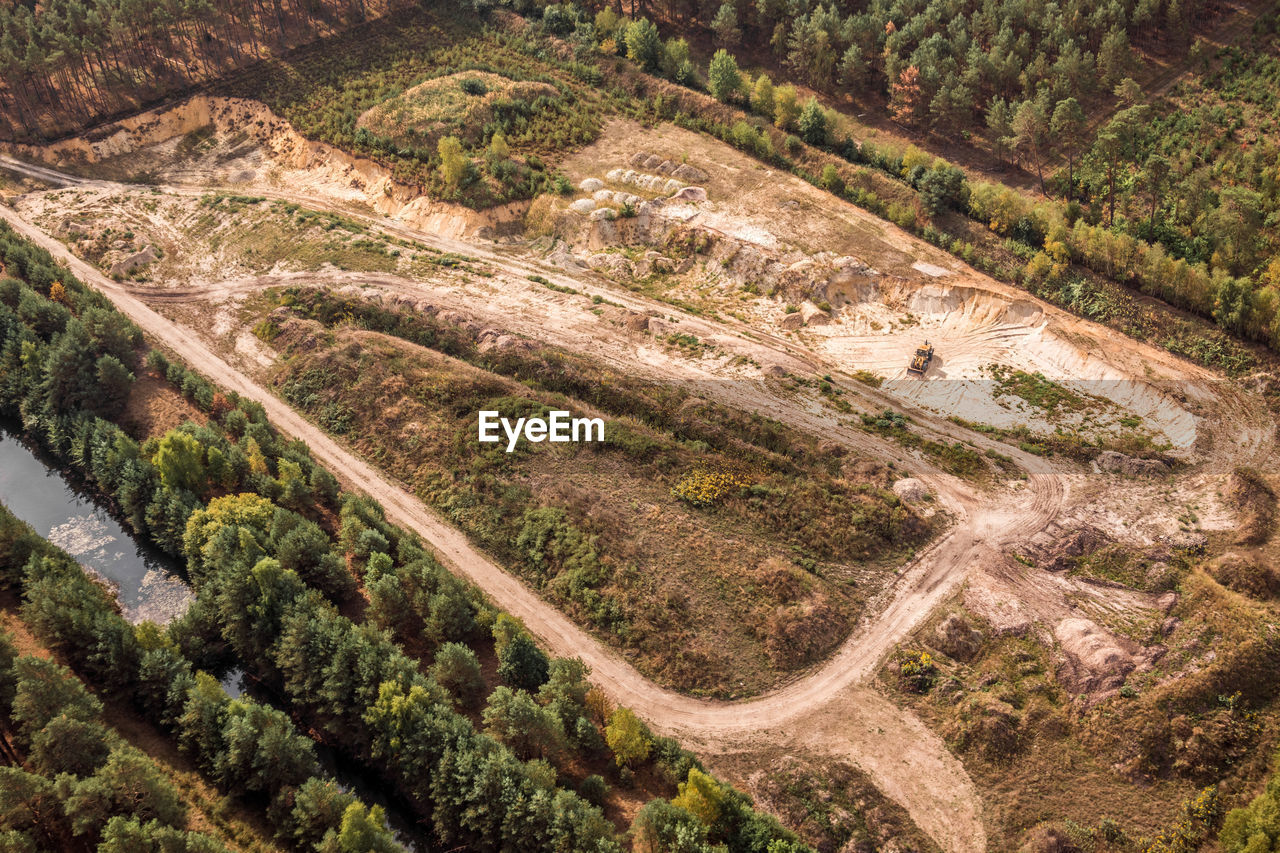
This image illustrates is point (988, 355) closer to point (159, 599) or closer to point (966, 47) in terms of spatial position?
point (966, 47)

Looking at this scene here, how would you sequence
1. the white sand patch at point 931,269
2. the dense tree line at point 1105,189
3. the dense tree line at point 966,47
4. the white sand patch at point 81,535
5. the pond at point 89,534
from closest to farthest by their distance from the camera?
the pond at point 89,534 → the white sand patch at point 81,535 → the dense tree line at point 1105,189 → the white sand patch at point 931,269 → the dense tree line at point 966,47

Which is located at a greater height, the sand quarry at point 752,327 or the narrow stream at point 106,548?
the sand quarry at point 752,327

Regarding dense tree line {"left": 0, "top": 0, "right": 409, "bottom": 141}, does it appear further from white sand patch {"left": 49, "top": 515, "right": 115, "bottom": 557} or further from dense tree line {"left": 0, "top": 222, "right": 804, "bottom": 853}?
white sand patch {"left": 49, "top": 515, "right": 115, "bottom": 557}

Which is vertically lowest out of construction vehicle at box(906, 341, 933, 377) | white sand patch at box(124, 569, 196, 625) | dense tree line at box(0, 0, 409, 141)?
white sand patch at box(124, 569, 196, 625)

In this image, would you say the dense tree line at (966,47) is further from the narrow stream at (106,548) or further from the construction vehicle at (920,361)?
the narrow stream at (106,548)

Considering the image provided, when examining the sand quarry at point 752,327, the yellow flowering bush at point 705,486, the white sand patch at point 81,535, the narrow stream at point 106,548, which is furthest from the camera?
the white sand patch at point 81,535

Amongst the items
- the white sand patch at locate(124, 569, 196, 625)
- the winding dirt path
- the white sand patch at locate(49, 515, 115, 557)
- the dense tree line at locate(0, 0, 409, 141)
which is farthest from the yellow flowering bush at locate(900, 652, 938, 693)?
the dense tree line at locate(0, 0, 409, 141)

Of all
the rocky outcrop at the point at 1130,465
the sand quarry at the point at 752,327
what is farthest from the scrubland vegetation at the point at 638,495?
the rocky outcrop at the point at 1130,465
